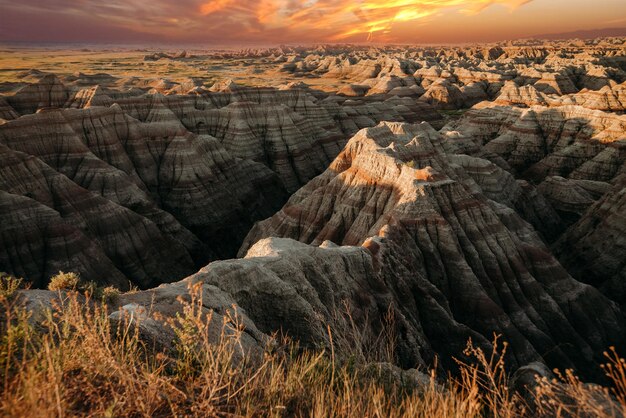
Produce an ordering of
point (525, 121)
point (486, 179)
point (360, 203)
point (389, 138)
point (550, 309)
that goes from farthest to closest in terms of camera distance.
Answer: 1. point (525, 121)
2. point (486, 179)
3. point (389, 138)
4. point (360, 203)
5. point (550, 309)

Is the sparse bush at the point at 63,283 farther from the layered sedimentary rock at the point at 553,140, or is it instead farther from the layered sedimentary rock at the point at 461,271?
the layered sedimentary rock at the point at 553,140

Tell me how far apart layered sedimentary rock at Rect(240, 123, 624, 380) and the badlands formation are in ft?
0.39

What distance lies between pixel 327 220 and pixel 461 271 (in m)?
11.7

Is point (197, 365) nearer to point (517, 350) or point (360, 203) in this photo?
point (517, 350)

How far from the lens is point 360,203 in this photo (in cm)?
3175

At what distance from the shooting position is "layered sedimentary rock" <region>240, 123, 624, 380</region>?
22344 mm

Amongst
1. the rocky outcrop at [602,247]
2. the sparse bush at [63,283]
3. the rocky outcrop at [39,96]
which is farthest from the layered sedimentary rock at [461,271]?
the rocky outcrop at [39,96]

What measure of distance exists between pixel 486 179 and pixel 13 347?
4314 centimetres

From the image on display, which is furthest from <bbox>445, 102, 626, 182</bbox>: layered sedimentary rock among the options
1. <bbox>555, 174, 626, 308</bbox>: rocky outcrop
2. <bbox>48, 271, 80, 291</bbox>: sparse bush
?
<bbox>48, 271, 80, 291</bbox>: sparse bush

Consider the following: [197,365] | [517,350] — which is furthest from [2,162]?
[517,350]

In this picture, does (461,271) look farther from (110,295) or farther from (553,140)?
(553,140)

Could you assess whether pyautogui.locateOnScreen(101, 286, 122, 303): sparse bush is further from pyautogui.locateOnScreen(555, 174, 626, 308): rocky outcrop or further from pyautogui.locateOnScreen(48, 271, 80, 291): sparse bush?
Answer: pyautogui.locateOnScreen(555, 174, 626, 308): rocky outcrop

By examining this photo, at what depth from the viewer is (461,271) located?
2552 centimetres

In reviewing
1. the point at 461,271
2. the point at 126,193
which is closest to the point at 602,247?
the point at 461,271
